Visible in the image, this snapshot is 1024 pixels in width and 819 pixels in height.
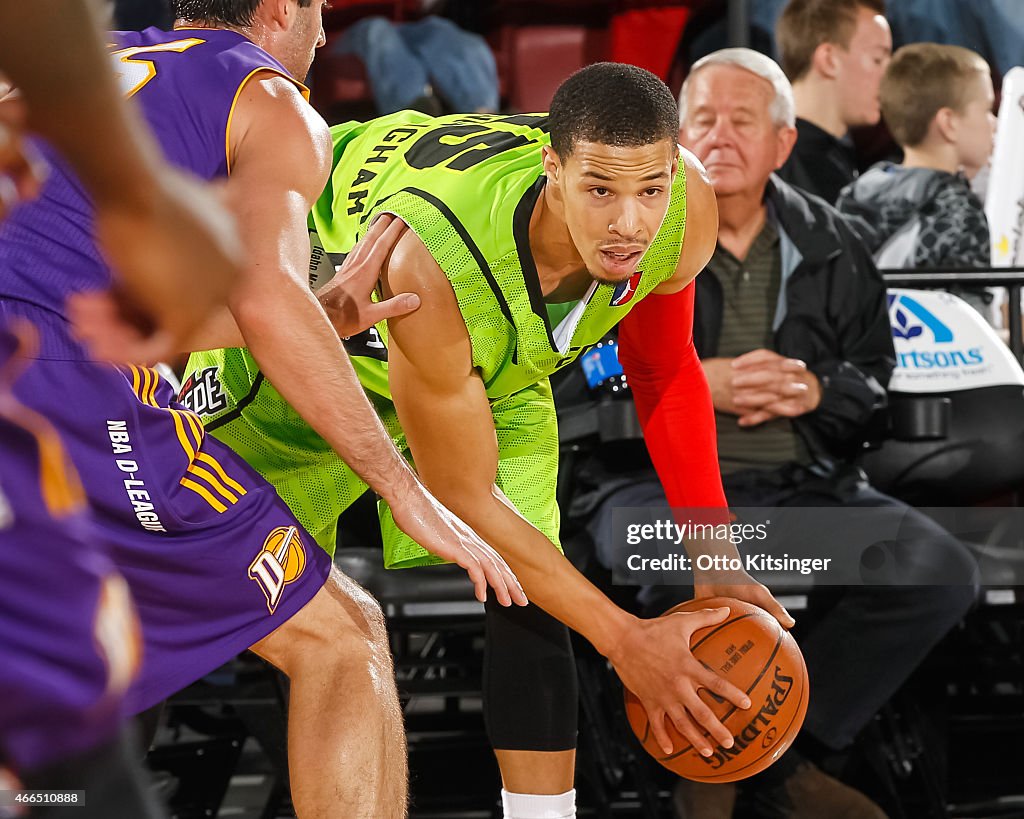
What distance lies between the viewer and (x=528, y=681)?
2744 mm

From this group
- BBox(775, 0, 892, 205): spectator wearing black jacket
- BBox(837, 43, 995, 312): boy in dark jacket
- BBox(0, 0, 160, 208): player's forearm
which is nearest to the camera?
BBox(0, 0, 160, 208): player's forearm

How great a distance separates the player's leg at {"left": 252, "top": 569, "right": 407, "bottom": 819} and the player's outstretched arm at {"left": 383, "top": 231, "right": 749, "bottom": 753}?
0.45 m

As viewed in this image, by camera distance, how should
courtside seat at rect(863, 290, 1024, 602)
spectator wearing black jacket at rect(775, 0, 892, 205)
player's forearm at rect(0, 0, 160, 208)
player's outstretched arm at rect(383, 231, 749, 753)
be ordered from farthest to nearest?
spectator wearing black jacket at rect(775, 0, 892, 205) → courtside seat at rect(863, 290, 1024, 602) → player's outstretched arm at rect(383, 231, 749, 753) → player's forearm at rect(0, 0, 160, 208)

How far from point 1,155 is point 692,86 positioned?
313 cm

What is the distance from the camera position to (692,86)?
13.0 feet

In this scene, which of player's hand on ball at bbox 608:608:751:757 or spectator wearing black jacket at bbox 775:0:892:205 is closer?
player's hand on ball at bbox 608:608:751:757

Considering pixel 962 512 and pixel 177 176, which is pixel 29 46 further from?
pixel 962 512

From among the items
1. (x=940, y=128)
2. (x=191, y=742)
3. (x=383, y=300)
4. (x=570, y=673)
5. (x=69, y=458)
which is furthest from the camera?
(x=940, y=128)

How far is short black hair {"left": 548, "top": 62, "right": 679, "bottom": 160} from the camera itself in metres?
2.48

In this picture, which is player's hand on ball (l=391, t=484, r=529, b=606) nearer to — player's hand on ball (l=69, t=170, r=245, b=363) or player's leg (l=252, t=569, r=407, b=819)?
player's leg (l=252, t=569, r=407, b=819)

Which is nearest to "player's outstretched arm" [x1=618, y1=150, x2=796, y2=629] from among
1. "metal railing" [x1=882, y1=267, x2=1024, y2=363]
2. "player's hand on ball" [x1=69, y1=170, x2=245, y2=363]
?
"metal railing" [x1=882, y1=267, x2=1024, y2=363]

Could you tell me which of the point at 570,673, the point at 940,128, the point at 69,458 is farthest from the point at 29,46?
the point at 940,128

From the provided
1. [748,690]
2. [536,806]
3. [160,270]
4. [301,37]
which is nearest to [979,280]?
[748,690]

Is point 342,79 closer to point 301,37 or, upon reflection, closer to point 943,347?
point 943,347
